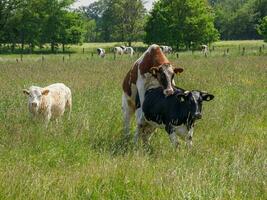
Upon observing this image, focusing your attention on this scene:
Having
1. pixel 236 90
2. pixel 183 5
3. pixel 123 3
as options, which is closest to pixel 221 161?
pixel 236 90

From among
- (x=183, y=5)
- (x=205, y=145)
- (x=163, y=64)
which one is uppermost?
(x=183, y=5)

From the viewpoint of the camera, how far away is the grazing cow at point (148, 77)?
8935 mm

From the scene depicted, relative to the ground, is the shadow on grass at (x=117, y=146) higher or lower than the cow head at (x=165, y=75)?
lower

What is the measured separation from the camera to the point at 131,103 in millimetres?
10164

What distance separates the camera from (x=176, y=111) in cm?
825

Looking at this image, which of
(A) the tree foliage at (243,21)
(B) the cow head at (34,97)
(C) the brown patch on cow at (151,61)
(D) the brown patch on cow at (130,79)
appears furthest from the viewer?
(A) the tree foliage at (243,21)

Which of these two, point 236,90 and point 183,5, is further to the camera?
point 183,5

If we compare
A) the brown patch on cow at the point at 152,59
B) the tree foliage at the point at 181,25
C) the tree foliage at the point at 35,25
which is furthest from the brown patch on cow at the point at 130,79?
the tree foliage at the point at 35,25

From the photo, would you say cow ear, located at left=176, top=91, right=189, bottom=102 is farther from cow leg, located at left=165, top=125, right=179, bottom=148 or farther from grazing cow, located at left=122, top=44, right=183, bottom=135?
cow leg, located at left=165, top=125, right=179, bottom=148

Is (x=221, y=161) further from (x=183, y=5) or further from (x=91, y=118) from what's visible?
(x=183, y=5)

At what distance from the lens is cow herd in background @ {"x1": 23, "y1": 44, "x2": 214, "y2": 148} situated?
817 centimetres

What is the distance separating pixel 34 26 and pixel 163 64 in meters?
60.0

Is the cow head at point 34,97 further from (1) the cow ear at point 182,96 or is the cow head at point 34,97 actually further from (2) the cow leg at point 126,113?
(1) the cow ear at point 182,96

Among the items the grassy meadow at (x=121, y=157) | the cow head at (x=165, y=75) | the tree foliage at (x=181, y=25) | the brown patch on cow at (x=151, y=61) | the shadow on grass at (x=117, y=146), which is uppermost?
the tree foliage at (x=181, y=25)
